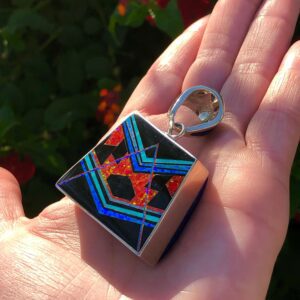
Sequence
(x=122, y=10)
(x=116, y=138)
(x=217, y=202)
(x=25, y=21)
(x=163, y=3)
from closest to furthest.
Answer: (x=217, y=202) → (x=116, y=138) → (x=163, y=3) → (x=122, y=10) → (x=25, y=21)

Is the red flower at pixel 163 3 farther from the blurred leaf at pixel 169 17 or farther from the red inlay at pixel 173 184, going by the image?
the red inlay at pixel 173 184

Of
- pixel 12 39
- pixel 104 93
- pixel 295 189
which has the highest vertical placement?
pixel 12 39

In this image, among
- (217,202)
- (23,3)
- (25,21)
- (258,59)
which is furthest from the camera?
(23,3)

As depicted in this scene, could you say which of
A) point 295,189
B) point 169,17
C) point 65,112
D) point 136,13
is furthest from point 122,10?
point 295,189

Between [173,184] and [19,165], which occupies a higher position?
[173,184]

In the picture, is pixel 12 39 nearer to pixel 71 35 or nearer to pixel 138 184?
pixel 71 35

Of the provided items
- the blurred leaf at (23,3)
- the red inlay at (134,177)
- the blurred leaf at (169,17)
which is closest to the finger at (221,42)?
the blurred leaf at (169,17)
